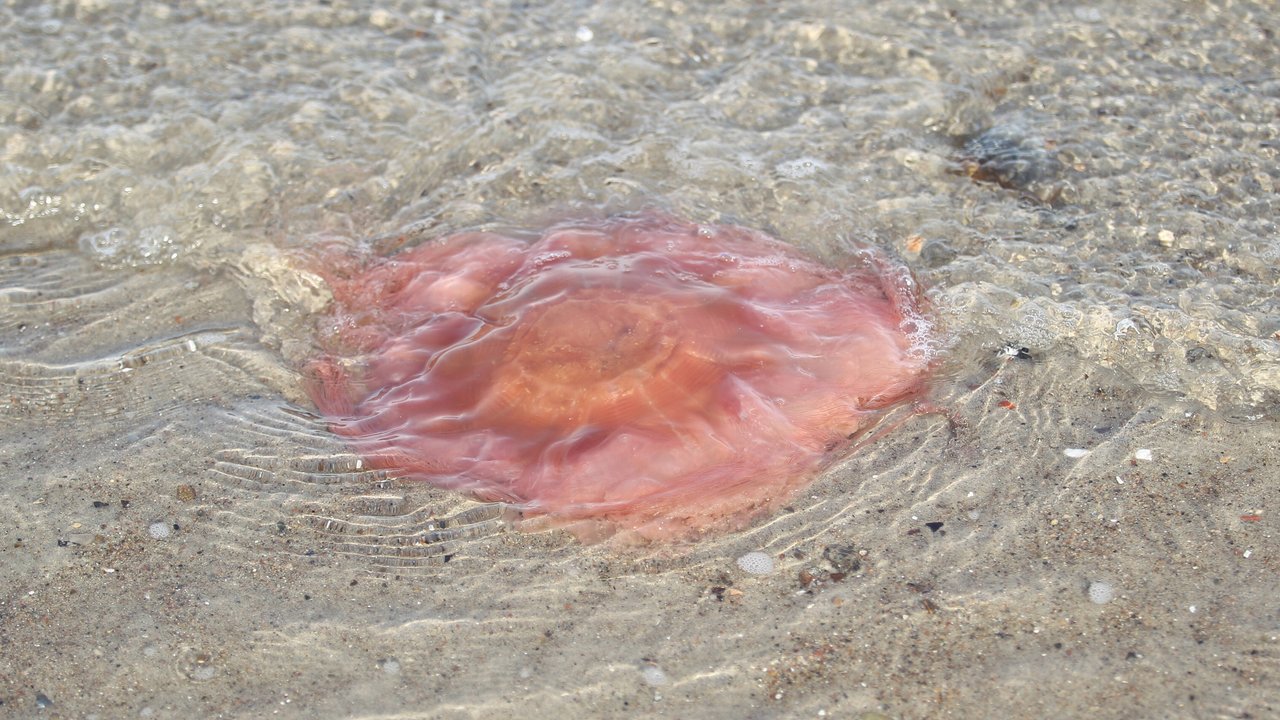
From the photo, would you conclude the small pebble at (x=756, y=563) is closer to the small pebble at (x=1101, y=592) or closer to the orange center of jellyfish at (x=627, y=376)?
the orange center of jellyfish at (x=627, y=376)

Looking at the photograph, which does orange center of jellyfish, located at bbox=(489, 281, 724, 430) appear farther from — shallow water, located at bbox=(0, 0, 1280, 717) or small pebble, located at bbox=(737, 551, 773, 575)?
small pebble, located at bbox=(737, 551, 773, 575)

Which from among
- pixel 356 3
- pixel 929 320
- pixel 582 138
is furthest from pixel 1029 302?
pixel 356 3

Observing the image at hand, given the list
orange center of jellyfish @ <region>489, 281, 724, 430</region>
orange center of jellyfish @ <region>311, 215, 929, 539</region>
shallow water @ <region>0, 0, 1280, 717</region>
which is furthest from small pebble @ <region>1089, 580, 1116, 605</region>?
orange center of jellyfish @ <region>489, 281, 724, 430</region>

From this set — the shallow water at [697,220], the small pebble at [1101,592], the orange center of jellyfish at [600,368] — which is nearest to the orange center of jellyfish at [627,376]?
the orange center of jellyfish at [600,368]

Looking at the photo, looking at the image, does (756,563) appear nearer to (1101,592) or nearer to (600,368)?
(600,368)

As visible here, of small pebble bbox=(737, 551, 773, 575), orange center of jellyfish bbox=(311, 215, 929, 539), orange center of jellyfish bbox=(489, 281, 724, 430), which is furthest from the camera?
orange center of jellyfish bbox=(489, 281, 724, 430)
